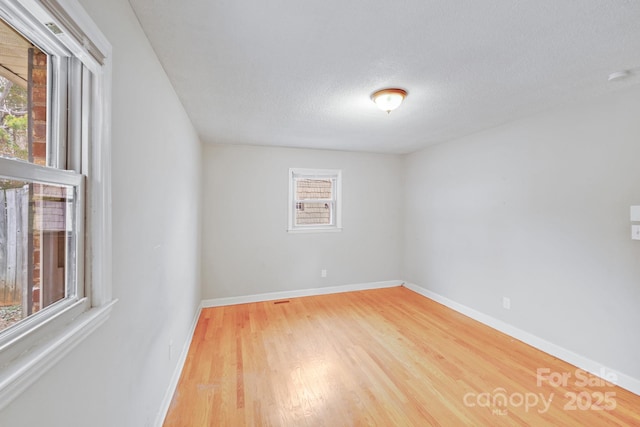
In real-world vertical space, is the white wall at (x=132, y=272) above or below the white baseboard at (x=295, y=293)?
above

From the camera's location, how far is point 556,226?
248 centimetres

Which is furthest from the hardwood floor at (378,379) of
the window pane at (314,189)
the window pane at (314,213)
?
the window pane at (314,189)

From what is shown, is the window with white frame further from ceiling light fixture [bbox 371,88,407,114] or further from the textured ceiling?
ceiling light fixture [bbox 371,88,407,114]

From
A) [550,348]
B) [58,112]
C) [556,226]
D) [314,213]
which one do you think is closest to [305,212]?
[314,213]

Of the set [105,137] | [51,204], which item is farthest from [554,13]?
[51,204]

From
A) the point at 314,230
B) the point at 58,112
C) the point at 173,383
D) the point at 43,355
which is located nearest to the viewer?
the point at 43,355

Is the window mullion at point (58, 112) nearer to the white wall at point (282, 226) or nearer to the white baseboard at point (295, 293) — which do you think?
the white wall at point (282, 226)

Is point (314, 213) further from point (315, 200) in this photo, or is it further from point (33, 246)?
point (33, 246)

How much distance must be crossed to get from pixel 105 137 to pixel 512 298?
3721 mm

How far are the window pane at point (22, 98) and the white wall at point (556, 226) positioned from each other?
3.52 meters

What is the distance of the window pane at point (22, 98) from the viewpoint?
2.07ft

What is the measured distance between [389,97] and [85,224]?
2079mm

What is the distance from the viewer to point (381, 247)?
14.9 ft

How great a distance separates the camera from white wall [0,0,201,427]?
2.63 ft
